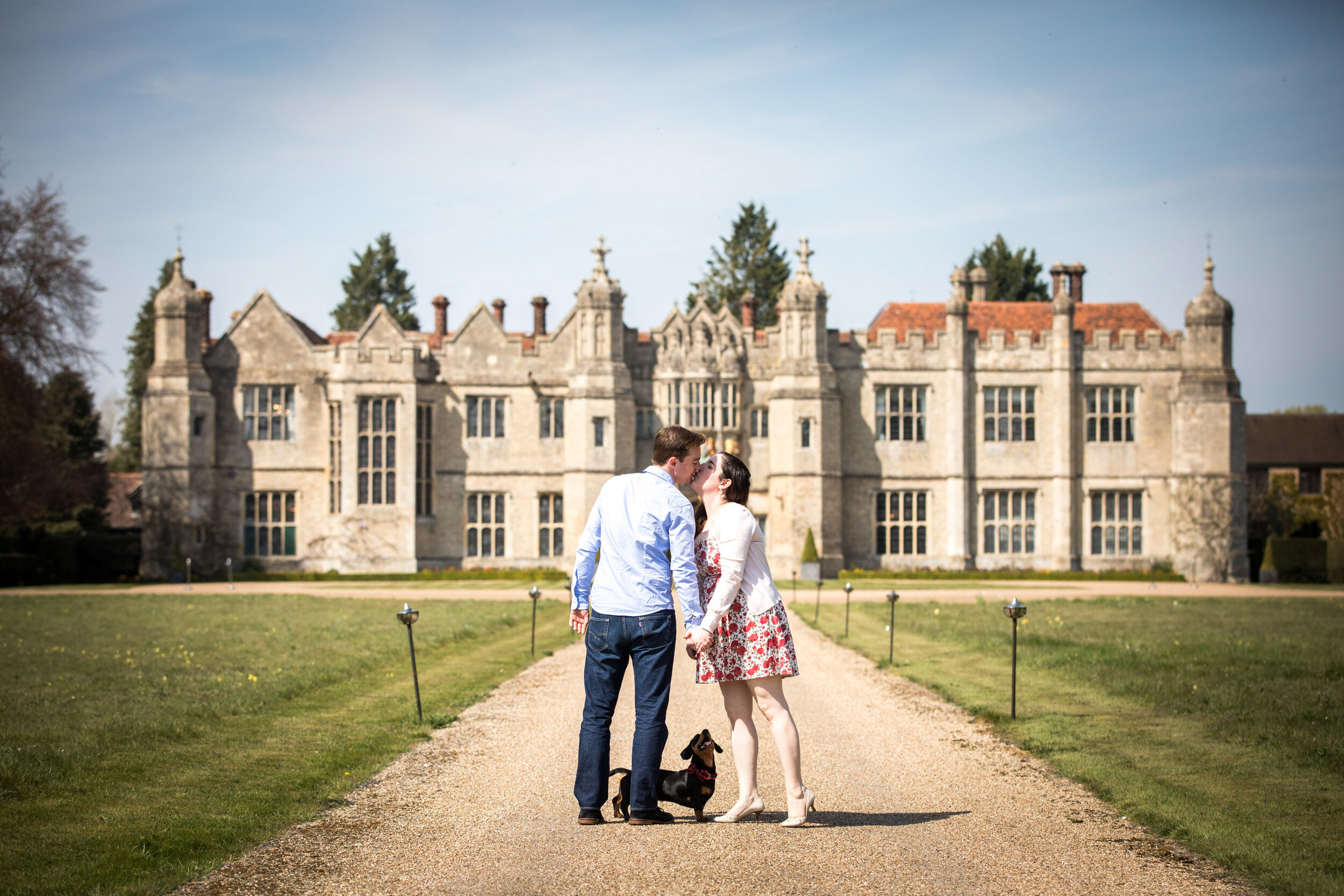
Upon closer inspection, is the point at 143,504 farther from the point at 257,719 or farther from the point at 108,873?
the point at 108,873

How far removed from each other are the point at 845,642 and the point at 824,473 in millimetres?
19587

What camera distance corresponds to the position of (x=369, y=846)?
20.9ft

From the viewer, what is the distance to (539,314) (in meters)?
41.5

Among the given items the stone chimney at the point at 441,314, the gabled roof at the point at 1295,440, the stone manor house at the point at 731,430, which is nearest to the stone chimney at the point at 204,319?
the stone manor house at the point at 731,430

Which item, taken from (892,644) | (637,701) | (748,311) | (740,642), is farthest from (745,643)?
(748,311)

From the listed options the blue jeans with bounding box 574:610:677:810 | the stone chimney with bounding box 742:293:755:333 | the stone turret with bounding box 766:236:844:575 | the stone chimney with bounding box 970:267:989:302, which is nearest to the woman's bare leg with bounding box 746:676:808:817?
the blue jeans with bounding box 574:610:677:810

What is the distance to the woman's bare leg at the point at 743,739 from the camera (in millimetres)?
6777

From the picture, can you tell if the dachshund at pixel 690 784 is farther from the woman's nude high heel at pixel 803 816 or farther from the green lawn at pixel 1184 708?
the green lawn at pixel 1184 708

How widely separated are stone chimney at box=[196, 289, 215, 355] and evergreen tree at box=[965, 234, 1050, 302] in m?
39.1

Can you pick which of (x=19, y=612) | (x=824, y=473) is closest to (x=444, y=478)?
(x=824, y=473)

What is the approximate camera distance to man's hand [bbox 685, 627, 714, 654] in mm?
6516

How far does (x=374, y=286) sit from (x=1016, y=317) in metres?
39.7

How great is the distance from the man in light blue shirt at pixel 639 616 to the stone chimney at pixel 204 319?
3469 centimetres

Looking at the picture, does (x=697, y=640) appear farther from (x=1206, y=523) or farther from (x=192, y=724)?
(x=1206, y=523)
